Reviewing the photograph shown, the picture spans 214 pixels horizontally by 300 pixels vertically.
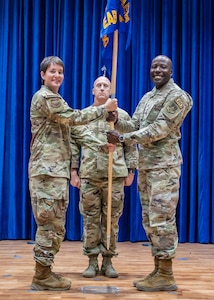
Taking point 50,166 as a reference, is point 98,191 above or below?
below

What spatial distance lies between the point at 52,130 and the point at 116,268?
142 cm

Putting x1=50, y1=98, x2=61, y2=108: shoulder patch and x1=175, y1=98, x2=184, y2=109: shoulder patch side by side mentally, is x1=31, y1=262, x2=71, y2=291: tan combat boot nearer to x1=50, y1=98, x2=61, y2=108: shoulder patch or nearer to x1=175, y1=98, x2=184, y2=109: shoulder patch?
x1=50, y1=98, x2=61, y2=108: shoulder patch

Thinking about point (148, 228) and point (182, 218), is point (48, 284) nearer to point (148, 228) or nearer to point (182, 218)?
point (148, 228)

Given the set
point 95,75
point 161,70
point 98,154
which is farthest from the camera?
point 95,75

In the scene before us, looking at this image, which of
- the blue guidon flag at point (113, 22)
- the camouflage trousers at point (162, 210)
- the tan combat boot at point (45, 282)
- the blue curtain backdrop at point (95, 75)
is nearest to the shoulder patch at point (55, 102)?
the blue guidon flag at point (113, 22)

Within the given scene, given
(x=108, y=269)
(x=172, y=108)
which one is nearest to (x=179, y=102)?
(x=172, y=108)

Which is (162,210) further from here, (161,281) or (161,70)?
(161,70)

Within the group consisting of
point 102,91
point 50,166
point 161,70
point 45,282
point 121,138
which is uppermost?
point 161,70

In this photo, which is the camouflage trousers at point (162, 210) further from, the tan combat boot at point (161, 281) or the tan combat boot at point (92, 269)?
the tan combat boot at point (92, 269)

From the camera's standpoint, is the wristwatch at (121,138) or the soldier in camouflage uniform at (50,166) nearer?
the soldier in camouflage uniform at (50,166)

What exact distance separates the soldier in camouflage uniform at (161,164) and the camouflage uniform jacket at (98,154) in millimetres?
440

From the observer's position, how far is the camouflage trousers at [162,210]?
331cm

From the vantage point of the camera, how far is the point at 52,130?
3.29 m

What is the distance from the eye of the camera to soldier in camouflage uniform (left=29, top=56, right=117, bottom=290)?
A: 3.22 meters
